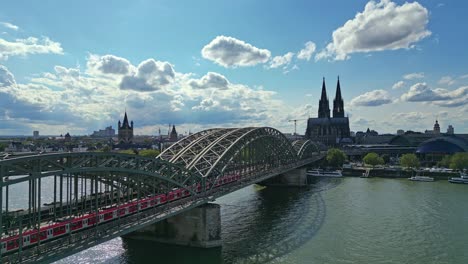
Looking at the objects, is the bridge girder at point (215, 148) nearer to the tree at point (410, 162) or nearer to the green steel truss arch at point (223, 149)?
the green steel truss arch at point (223, 149)

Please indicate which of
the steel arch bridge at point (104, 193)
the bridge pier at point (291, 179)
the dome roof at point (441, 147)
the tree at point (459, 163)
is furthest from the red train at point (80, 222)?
the dome roof at point (441, 147)

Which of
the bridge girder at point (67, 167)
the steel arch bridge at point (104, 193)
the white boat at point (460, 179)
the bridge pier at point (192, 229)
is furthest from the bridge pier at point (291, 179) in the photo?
the bridge girder at point (67, 167)

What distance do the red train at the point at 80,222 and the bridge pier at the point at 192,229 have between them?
2.57 m

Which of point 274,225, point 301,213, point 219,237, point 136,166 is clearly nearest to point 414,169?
point 301,213

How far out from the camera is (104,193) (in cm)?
3775

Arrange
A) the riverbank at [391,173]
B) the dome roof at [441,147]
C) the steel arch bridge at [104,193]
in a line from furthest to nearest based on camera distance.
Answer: the dome roof at [441,147] → the riverbank at [391,173] → the steel arch bridge at [104,193]

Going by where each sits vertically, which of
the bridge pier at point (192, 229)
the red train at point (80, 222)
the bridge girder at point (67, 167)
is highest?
the bridge girder at point (67, 167)

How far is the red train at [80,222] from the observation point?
23.3 metres

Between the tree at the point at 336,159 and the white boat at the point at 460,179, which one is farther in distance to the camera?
the tree at the point at 336,159

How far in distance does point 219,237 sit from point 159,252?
6174 millimetres

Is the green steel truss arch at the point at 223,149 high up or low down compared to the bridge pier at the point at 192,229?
up

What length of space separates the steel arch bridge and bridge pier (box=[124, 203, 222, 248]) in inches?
54.1

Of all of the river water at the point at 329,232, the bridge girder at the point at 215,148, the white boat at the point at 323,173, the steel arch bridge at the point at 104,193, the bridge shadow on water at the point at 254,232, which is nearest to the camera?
the steel arch bridge at the point at 104,193

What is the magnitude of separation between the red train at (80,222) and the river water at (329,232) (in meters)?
4.80
